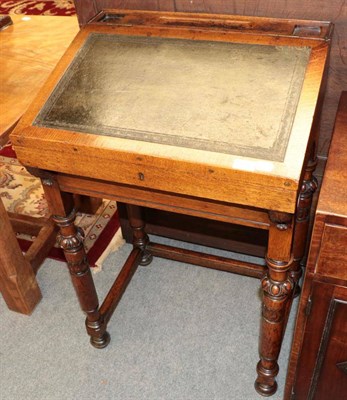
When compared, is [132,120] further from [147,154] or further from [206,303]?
[206,303]

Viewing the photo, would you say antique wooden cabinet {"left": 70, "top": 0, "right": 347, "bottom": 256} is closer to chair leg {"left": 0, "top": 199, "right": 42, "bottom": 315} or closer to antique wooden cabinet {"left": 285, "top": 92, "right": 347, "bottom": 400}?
antique wooden cabinet {"left": 285, "top": 92, "right": 347, "bottom": 400}

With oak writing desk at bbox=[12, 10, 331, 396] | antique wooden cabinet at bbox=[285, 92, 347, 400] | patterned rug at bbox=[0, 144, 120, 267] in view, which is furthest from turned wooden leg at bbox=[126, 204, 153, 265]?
antique wooden cabinet at bbox=[285, 92, 347, 400]

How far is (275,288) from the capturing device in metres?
1.26

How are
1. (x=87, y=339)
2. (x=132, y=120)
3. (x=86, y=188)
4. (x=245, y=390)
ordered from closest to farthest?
(x=132, y=120) → (x=86, y=188) → (x=245, y=390) → (x=87, y=339)

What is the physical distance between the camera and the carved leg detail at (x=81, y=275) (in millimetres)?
1422

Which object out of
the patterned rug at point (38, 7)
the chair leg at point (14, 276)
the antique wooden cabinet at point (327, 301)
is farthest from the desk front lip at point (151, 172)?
Answer: the patterned rug at point (38, 7)

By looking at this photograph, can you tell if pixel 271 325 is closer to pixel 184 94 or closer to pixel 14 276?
pixel 184 94

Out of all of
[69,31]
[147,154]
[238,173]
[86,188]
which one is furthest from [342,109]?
[69,31]

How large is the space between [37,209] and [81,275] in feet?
3.37

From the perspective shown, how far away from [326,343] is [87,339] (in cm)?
95

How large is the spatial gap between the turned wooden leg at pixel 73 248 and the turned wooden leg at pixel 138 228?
1.26ft

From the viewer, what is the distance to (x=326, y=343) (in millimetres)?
1244

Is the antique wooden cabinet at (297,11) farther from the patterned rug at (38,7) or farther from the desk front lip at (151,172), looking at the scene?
the patterned rug at (38,7)

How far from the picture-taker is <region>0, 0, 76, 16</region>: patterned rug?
450 cm
